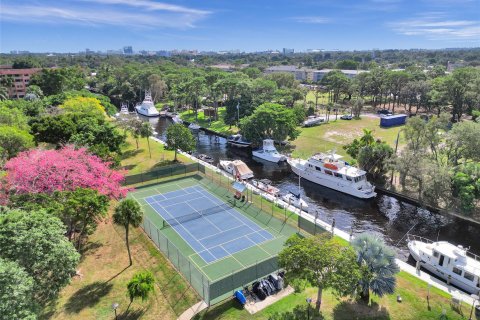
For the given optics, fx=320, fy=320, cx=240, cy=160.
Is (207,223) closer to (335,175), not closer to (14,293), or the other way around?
(14,293)

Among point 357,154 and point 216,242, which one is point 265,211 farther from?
point 357,154

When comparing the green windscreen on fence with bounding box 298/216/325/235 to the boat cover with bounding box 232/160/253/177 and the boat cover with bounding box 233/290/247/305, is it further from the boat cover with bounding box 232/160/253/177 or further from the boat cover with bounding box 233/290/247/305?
the boat cover with bounding box 232/160/253/177

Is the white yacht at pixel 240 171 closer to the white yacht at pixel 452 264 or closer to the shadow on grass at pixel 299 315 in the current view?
the white yacht at pixel 452 264

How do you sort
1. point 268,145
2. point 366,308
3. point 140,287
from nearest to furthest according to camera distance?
point 140,287
point 366,308
point 268,145

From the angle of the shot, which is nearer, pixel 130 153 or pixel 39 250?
pixel 39 250

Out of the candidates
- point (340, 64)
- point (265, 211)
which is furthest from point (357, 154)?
point (340, 64)

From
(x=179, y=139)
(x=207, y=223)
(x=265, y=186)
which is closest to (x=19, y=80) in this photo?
(x=179, y=139)
